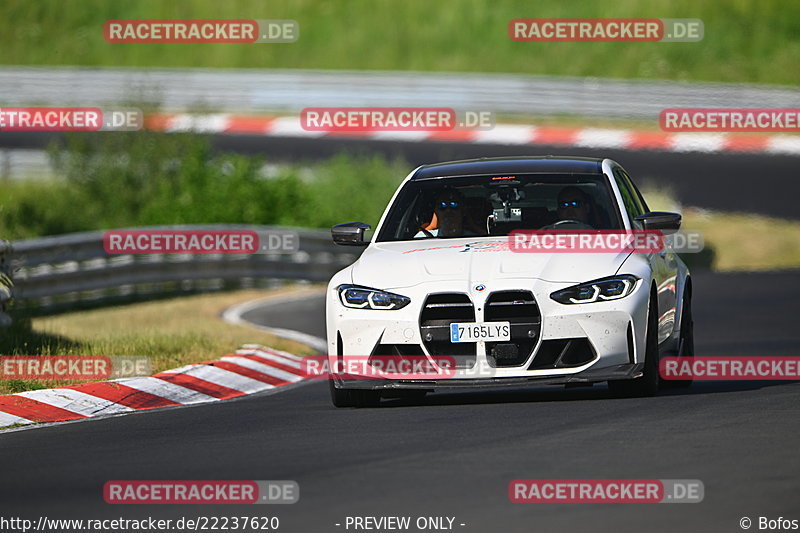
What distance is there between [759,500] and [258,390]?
6.33 metres

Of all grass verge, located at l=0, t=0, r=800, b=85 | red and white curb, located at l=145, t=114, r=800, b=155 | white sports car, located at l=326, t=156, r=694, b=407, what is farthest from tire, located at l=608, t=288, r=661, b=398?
grass verge, located at l=0, t=0, r=800, b=85

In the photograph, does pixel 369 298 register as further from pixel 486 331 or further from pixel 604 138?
pixel 604 138

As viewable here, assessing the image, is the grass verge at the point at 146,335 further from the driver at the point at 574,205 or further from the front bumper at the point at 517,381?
the driver at the point at 574,205

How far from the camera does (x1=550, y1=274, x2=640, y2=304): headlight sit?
984cm

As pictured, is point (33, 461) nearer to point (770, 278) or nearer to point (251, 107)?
point (770, 278)

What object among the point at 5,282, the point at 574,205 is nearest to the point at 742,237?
the point at 5,282

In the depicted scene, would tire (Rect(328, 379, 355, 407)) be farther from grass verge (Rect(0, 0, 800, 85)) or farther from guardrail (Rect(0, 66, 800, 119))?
grass verge (Rect(0, 0, 800, 85))

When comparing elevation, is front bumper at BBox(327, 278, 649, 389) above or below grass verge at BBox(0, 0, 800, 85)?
below

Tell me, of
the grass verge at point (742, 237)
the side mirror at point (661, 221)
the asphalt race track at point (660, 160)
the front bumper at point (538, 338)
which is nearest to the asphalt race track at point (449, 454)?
the front bumper at point (538, 338)

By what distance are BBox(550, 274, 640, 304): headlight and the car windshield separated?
0.86 metres

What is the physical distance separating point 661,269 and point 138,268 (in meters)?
12.0

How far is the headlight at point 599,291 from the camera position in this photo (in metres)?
9.84

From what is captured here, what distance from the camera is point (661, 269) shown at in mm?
10953

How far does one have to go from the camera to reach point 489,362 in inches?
386
